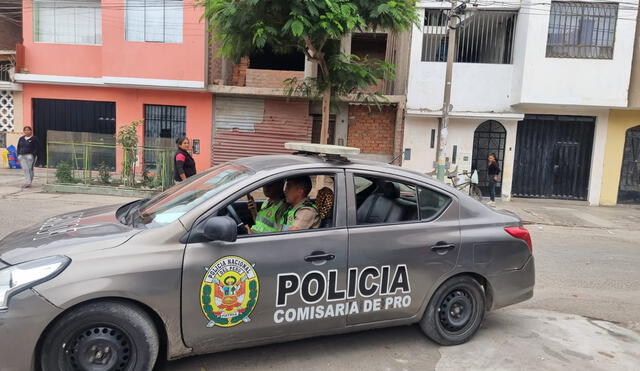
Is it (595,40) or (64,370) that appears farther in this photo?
(595,40)

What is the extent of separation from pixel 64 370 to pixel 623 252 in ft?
28.5

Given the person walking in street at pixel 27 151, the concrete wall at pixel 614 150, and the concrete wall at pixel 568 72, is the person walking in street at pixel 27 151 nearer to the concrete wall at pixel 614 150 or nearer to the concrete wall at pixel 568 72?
the concrete wall at pixel 568 72

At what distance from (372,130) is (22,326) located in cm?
1381

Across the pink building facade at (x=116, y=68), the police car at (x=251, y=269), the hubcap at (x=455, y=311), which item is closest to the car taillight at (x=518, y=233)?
the police car at (x=251, y=269)

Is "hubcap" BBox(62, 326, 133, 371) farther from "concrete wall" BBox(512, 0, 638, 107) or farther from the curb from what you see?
"concrete wall" BBox(512, 0, 638, 107)

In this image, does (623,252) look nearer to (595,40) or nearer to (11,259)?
(595,40)

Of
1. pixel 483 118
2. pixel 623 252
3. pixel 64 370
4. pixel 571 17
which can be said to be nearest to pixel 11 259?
pixel 64 370

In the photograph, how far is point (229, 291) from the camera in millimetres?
3066

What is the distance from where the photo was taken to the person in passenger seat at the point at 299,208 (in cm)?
354

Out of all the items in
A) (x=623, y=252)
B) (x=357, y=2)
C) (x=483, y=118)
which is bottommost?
(x=623, y=252)

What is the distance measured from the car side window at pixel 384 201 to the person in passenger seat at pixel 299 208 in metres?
0.36

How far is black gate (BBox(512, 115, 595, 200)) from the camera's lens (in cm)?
1462

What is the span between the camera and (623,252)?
814 centimetres

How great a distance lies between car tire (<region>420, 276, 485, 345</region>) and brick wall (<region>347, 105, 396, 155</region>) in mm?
11998
